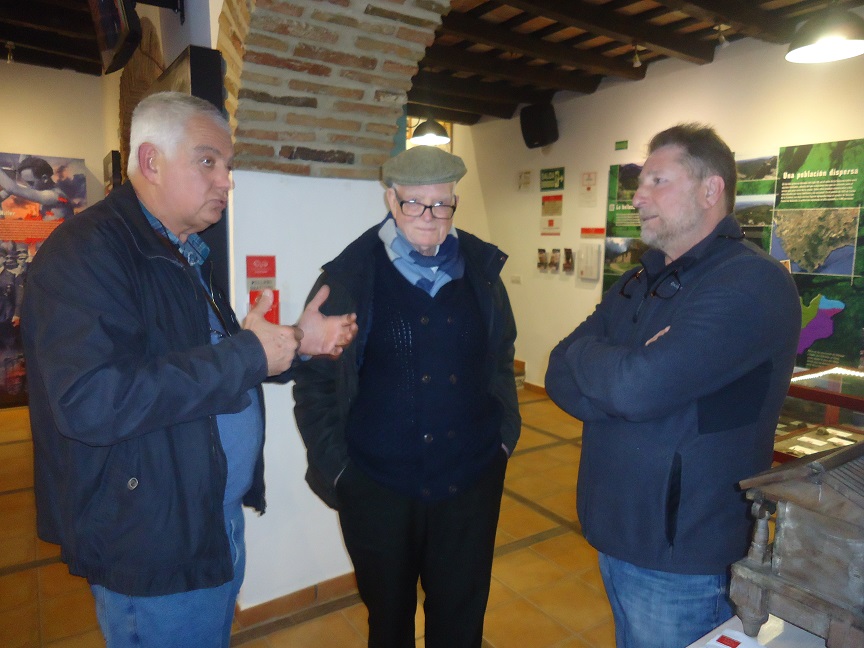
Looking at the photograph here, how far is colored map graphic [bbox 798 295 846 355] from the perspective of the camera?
420 cm

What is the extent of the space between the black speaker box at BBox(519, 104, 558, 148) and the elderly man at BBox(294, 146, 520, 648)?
4.92 metres

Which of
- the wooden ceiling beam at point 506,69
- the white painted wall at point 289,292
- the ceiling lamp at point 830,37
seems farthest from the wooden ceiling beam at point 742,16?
the white painted wall at point 289,292

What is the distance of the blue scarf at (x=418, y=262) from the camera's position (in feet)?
5.27

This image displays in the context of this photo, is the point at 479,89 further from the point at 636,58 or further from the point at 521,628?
the point at 521,628

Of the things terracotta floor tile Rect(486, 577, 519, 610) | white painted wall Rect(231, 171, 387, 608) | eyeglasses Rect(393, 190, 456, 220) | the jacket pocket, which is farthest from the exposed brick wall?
terracotta floor tile Rect(486, 577, 519, 610)

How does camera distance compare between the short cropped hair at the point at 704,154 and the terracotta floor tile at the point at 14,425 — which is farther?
the terracotta floor tile at the point at 14,425

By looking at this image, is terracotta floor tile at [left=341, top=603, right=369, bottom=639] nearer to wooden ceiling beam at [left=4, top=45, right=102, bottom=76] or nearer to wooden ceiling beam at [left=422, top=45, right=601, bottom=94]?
wooden ceiling beam at [left=422, top=45, right=601, bottom=94]

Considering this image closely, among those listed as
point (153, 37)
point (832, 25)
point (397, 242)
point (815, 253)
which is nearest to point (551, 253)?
point (815, 253)

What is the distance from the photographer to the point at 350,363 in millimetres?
1586

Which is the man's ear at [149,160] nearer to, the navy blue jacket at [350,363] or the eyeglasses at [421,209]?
the navy blue jacket at [350,363]

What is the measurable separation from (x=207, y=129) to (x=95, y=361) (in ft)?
1.85

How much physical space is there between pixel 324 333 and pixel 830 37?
10.7 feet

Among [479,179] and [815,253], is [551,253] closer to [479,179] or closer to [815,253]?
[479,179]

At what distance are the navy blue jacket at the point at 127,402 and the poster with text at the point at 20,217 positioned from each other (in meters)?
5.35
